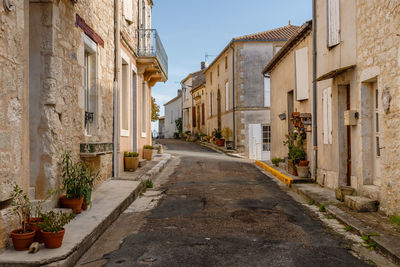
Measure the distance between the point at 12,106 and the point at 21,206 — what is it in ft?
3.75

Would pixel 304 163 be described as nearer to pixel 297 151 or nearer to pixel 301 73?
pixel 297 151

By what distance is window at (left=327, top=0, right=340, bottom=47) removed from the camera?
315 inches

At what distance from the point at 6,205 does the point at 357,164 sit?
587 centimetres

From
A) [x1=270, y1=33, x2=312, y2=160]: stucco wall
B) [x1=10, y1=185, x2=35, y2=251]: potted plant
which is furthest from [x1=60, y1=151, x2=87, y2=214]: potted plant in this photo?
[x1=270, y1=33, x2=312, y2=160]: stucco wall

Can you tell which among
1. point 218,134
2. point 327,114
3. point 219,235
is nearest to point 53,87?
point 219,235

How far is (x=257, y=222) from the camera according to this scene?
5.82m

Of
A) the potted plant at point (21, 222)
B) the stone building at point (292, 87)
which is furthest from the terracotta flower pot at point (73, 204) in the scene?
the stone building at point (292, 87)

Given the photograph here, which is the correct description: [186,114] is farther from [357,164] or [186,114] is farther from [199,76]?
[357,164]

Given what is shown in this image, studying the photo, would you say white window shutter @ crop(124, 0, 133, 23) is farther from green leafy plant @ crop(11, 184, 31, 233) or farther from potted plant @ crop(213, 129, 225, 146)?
potted plant @ crop(213, 129, 225, 146)

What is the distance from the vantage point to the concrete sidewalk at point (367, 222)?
4.43 meters

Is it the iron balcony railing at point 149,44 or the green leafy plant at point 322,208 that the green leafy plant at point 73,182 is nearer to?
the green leafy plant at point 322,208

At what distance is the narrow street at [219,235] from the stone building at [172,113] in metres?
41.2

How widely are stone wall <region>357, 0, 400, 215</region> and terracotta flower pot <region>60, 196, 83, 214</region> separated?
466 cm

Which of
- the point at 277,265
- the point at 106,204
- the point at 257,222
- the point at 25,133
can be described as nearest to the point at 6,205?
the point at 25,133
